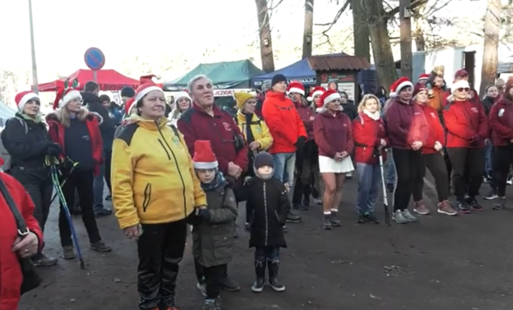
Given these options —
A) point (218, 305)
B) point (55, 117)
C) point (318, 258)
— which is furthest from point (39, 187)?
point (318, 258)

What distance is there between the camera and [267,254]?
4.94 m

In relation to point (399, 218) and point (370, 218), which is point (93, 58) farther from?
point (399, 218)

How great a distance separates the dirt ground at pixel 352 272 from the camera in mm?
4648

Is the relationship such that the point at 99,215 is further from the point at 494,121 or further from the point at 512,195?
the point at 512,195

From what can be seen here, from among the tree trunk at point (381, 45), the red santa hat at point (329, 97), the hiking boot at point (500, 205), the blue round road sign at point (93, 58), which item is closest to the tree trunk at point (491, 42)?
the tree trunk at point (381, 45)

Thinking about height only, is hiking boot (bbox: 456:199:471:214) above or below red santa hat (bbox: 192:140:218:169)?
below

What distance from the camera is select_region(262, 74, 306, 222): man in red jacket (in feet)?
23.8

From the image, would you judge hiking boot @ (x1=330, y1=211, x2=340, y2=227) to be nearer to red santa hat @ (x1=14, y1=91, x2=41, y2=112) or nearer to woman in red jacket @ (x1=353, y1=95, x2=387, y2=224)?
woman in red jacket @ (x1=353, y1=95, x2=387, y2=224)

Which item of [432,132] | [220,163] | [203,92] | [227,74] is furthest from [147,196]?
[227,74]

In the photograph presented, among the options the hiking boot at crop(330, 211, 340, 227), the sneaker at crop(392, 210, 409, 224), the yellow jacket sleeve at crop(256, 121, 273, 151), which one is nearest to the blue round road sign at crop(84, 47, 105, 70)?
the yellow jacket sleeve at crop(256, 121, 273, 151)

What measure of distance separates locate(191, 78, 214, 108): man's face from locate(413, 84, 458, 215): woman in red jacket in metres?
3.69

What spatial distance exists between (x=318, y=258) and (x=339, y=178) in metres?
1.63

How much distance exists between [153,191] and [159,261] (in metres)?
0.66

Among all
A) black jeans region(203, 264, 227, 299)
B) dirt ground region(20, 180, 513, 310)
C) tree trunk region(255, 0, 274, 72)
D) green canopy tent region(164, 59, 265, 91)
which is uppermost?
tree trunk region(255, 0, 274, 72)
